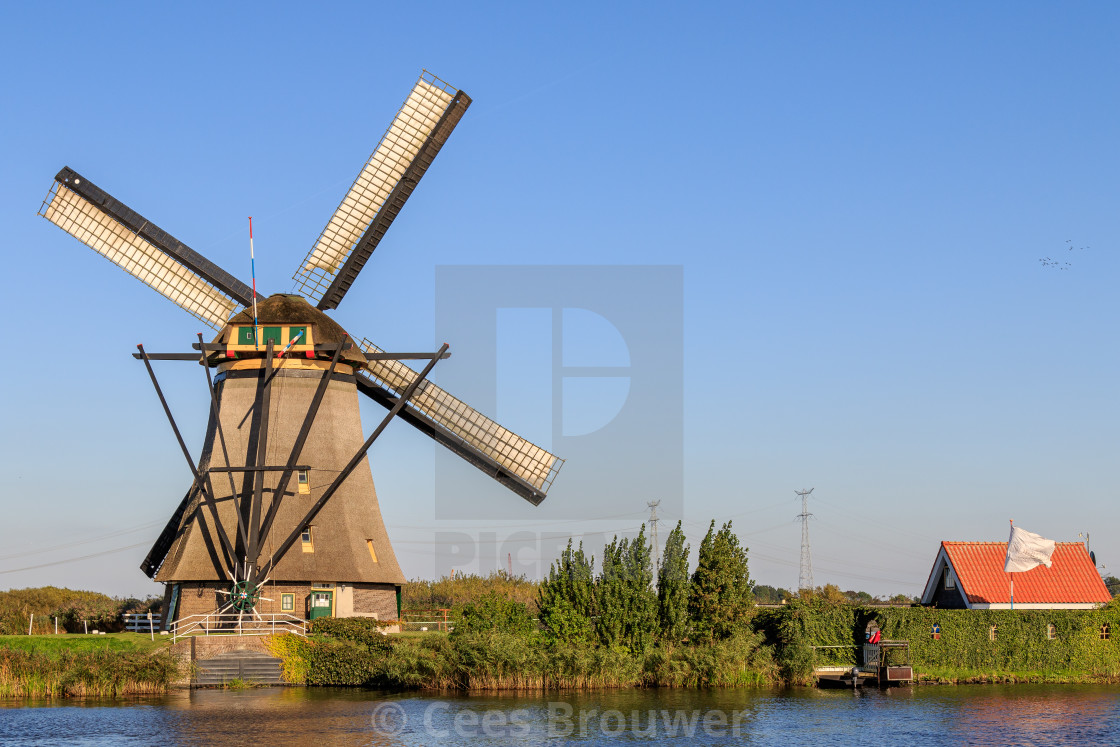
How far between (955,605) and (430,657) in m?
16.6

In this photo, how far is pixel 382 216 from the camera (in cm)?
3503

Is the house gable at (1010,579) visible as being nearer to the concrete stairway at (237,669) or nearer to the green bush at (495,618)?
the green bush at (495,618)

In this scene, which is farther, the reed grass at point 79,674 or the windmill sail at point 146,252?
the windmill sail at point 146,252

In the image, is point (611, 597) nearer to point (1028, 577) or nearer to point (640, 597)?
point (640, 597)

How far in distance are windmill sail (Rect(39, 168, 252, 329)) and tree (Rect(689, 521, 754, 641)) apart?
1514cm

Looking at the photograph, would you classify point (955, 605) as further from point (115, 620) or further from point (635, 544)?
point (115, 620)

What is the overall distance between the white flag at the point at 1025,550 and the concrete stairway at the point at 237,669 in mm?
20834

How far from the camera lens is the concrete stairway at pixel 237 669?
30.0m

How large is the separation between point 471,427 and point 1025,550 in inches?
647

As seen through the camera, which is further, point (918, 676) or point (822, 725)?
point (918, 676)

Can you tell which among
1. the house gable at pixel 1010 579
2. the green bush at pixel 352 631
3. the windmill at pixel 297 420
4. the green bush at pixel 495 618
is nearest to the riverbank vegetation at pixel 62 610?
the windmill at pixel 297 420

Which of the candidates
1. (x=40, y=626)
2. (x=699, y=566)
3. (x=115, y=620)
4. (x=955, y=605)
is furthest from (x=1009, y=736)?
(x=40, y=626)

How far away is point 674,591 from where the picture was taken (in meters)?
32.7

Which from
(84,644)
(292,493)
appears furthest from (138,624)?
(292,493)
